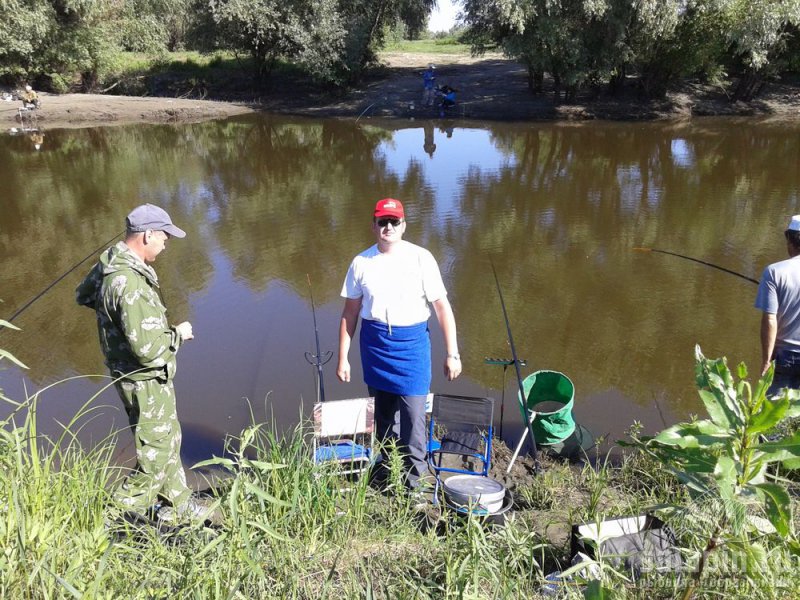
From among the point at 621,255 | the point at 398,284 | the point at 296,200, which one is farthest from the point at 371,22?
the point at 398,284

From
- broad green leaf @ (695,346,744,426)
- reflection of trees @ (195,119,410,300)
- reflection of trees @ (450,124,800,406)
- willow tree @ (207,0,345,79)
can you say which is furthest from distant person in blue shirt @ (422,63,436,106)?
broad green leaf @ (695,346,744,426)

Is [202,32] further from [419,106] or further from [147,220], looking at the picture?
[147,220]

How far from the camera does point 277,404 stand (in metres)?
5.09

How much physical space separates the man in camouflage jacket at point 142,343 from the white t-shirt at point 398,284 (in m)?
0.93

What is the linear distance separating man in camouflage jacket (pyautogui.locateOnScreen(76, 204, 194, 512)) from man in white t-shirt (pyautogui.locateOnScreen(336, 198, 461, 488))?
938 mm

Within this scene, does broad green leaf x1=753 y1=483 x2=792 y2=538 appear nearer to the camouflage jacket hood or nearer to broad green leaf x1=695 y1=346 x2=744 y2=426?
broad green leaf x1=695 y1=346 x2=744 y2=426

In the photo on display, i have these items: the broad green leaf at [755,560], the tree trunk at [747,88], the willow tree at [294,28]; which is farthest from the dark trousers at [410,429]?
the tree trunk at [747,88]

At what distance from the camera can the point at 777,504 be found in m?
1.73

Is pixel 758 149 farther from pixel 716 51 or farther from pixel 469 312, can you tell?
pixel 469 312

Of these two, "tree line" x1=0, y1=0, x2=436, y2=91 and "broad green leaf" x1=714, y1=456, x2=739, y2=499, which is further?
"tree line" x1=0, y1=0, x2=436, y2=91

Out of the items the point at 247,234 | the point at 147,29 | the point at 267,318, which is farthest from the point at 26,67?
the point at 267,318

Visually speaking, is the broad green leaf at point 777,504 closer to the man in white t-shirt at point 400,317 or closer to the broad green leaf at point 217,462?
the broad green leaf at point 217,462

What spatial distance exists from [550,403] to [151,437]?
2738mm

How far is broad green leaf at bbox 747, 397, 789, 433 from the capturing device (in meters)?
1.73
